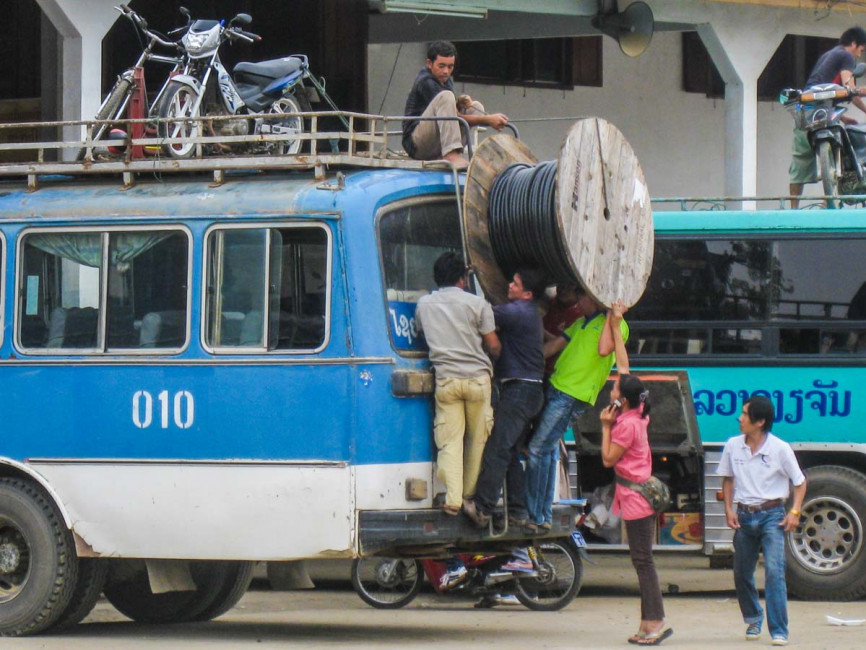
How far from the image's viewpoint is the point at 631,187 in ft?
31.2

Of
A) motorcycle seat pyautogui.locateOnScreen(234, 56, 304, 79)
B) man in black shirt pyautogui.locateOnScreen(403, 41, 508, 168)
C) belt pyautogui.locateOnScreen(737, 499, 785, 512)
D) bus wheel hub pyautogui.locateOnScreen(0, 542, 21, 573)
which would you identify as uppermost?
motorcycle seat pyautogui.locateOnScreen(234, 56, 304, 79)

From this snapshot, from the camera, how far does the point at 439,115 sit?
958 cm

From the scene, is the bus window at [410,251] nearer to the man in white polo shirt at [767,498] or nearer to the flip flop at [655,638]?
the man in white polo shirt at [767,498]

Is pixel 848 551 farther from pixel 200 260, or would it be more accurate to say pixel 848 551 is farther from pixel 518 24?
pixel 518 24

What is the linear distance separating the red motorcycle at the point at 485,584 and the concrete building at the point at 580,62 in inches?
196

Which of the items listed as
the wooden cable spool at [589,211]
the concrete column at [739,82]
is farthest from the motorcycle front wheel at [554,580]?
the concrete column at [739,82]

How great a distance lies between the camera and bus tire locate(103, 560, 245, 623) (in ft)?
34.5

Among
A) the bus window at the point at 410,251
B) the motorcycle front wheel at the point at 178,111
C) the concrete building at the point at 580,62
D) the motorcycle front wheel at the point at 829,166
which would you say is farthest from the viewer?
the concrete building at the point at 580,62

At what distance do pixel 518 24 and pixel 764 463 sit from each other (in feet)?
31.3

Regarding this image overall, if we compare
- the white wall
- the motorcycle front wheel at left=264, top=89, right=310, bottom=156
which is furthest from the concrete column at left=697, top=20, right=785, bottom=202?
the motorcycle front wheel at left=264, top=89, right=310, bottom=156

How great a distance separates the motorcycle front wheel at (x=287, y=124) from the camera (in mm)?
9656

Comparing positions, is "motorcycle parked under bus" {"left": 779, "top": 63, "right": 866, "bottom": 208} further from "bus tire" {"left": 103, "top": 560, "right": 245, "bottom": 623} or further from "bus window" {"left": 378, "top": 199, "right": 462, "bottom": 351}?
"bus tire" {"left": 103, "top": 560, "right": 245, "bottom": 623}

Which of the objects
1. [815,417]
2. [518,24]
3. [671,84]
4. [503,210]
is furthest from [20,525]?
[671,84]

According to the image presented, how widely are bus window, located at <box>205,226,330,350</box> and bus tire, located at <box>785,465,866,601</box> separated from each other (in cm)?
493
